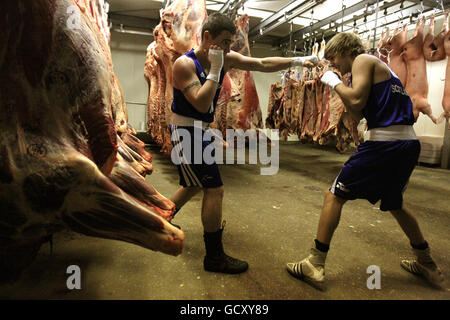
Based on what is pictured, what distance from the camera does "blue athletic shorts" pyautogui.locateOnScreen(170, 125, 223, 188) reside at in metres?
2.15

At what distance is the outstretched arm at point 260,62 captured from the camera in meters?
2.58

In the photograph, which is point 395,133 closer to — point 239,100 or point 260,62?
point 260,62

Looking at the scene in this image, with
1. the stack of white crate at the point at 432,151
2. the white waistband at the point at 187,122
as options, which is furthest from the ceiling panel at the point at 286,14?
the white waistband at the point at 187,122

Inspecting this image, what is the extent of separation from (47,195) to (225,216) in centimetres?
241

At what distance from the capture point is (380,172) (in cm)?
205

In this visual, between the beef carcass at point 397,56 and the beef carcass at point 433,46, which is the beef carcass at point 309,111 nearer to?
the beef carcass at point 397,56

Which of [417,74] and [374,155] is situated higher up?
[417,74]

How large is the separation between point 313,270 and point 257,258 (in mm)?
506

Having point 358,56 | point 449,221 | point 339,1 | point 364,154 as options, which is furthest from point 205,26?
point 339,1

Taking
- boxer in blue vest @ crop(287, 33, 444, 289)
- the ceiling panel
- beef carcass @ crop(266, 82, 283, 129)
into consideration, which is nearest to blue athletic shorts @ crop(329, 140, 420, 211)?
boxer in blue vest @ crop(287, 33, 444, 289)

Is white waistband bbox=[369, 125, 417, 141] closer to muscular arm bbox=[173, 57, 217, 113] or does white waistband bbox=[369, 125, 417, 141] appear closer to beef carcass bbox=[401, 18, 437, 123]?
muscular arm bbox=[173, 57, 217, 113]

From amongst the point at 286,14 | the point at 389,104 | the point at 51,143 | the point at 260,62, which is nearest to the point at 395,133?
the point at 389,104

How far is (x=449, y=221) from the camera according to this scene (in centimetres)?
346

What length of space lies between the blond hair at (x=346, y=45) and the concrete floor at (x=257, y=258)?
1.61 m
